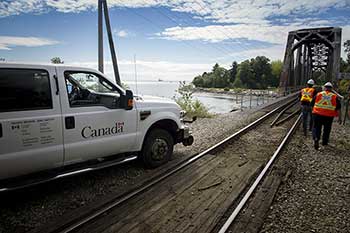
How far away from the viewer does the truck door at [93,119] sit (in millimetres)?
3703

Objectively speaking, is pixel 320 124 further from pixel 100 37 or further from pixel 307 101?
pixel 100 37

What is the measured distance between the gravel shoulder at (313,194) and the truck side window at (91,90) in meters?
3.23

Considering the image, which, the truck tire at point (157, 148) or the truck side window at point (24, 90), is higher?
the truck side window at point (24, 90)

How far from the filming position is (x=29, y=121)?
3.25m

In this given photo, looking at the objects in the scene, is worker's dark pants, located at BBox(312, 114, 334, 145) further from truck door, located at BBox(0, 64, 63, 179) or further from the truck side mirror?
truck door, located at BBox(0, 64, 63, 179)

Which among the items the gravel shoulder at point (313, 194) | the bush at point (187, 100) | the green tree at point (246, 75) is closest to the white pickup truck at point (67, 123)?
the gravel shoulder at point (313, 194)

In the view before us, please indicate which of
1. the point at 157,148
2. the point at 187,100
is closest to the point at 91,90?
the point at 157,148

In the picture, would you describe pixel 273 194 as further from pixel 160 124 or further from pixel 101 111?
pixel 101 111

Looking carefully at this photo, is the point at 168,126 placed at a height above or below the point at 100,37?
below

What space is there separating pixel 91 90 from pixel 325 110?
6538 millimetres

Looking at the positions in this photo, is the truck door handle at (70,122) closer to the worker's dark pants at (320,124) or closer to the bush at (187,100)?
the worker's dark pants at (320,124)

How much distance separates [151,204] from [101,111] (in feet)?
5.69

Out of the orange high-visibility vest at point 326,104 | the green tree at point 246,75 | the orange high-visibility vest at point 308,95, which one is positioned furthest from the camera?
the green tree at point 246,75

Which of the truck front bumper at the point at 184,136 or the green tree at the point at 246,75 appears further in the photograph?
the green tree at the point at 246,75
